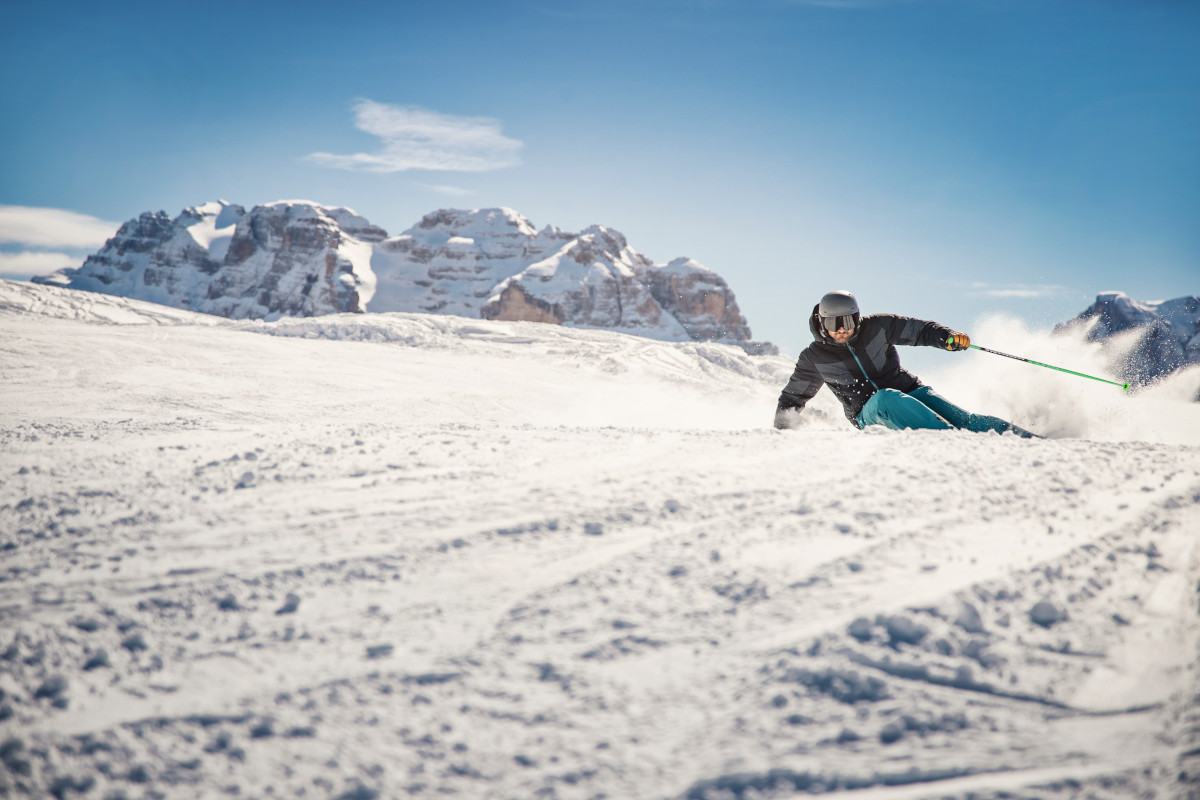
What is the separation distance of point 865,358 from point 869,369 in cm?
11

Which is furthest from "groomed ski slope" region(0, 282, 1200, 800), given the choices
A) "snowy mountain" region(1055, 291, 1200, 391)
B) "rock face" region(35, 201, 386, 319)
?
"rock face" region(35, 201, 386, 319)

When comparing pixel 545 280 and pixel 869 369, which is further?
pixel 545 280

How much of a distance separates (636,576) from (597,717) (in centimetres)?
66

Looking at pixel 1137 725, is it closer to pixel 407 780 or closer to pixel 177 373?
pixel 407 780

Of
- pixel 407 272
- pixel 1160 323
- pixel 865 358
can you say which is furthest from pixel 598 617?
pixel 407 272

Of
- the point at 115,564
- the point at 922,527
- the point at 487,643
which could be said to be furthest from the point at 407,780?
the point at 922,527

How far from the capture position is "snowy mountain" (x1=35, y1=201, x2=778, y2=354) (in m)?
120

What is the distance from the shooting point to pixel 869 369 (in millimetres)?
5461

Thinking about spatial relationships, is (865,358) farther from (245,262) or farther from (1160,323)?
(245,262)

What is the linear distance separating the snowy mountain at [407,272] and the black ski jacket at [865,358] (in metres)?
106

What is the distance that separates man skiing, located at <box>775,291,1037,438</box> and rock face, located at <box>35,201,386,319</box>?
430 feet

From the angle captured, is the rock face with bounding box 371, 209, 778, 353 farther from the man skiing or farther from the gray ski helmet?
the gray ski helmet

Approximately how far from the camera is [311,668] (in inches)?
71.1

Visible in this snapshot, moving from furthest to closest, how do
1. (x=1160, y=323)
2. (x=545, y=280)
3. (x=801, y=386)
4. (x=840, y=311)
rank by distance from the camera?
(x=545, y=280)
(x=1160, y=323)
(x=801, y=386)
(x=840, y=311)
